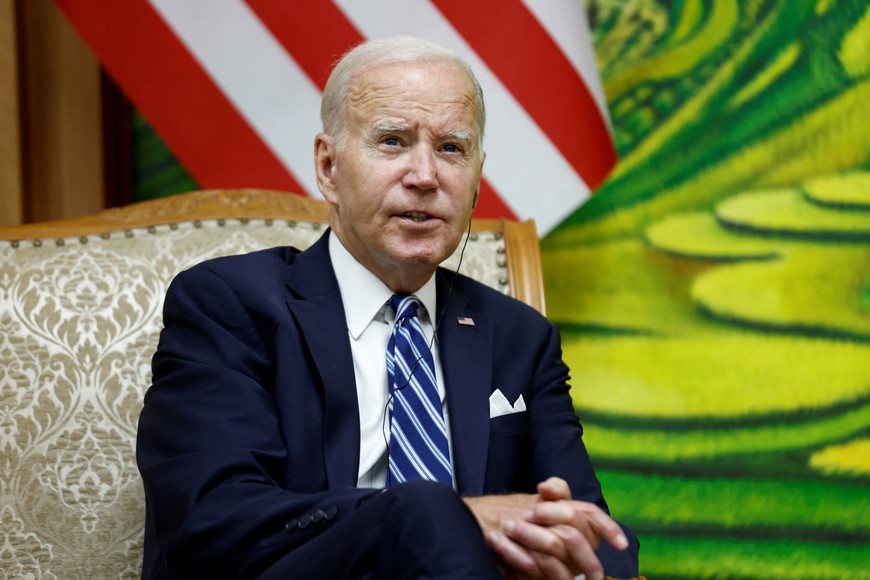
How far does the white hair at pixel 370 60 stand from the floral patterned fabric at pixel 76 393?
47 centimetres

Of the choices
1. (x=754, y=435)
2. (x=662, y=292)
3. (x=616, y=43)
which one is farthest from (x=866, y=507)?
(x=616, y=43)

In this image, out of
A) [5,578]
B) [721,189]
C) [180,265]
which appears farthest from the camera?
[721,189]

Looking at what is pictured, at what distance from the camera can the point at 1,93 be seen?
2.62m

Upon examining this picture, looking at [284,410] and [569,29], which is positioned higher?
[569,29]

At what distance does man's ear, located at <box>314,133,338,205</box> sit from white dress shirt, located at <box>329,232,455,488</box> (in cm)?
9

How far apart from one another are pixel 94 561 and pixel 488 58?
150 centimetres

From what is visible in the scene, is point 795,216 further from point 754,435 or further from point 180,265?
point 180,265

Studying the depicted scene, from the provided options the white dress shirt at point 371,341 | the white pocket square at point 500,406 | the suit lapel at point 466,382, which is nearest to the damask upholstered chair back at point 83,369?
the white dress shirt at point 371,341

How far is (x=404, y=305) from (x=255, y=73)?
3.27 feet

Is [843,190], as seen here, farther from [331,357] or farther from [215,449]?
[215,449]

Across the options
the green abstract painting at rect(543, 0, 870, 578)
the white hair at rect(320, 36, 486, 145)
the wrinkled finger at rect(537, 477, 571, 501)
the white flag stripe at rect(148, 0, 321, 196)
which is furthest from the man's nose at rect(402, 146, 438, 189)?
the green abstract painting at rect(543, 0, 870, 578)

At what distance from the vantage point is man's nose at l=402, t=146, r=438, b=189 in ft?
6.03

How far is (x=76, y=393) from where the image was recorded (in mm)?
2006

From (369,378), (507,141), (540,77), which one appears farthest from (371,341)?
(540,77)
